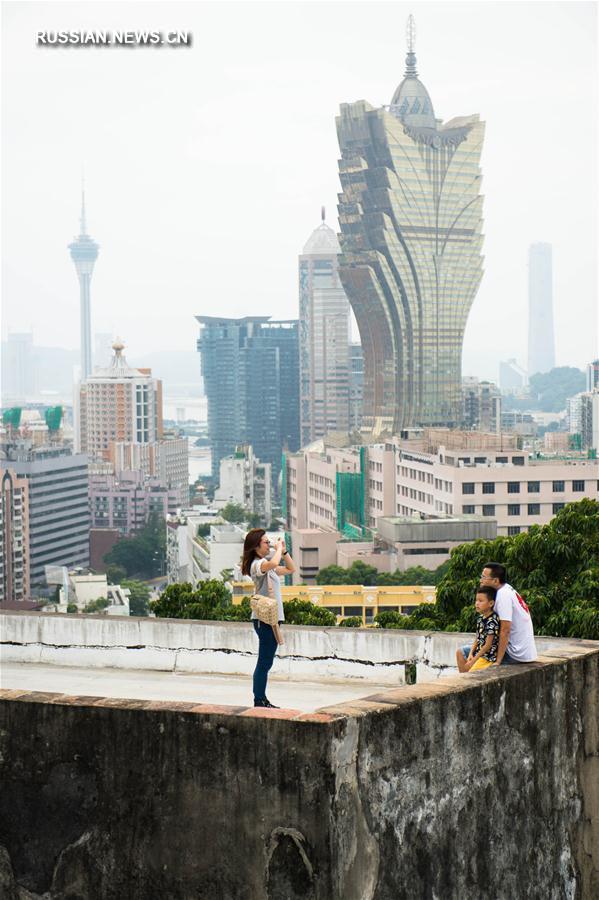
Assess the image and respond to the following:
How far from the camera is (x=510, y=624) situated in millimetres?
3596

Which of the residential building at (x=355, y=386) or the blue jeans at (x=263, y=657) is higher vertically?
the residential building at (x=355, y=386)

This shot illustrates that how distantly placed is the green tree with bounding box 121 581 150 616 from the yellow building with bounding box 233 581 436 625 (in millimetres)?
18161

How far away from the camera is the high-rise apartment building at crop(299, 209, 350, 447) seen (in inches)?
5007

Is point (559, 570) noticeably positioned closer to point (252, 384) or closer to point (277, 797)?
point (277, 797)

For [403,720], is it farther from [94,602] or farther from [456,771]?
[94,602]

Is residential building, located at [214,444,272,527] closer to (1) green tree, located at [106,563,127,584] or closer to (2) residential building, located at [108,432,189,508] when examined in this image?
(2) residential building, located at [108,432,189,508]

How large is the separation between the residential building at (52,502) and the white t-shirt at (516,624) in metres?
70.2

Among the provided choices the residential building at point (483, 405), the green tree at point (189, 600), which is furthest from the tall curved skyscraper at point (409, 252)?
the green tree at point (189, 600)

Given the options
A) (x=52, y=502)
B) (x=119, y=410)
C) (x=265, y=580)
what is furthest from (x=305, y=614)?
(x=119, y=410)

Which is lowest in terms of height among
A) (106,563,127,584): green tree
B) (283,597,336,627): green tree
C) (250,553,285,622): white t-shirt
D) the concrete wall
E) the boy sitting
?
(106,563,127,584): green tree

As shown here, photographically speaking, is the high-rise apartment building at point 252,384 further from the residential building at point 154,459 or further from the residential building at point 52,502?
the residential building at point 52,502

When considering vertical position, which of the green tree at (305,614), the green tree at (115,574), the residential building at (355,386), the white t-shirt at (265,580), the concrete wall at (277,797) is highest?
the residential building at (355,386)

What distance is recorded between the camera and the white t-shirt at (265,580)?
12.6ft

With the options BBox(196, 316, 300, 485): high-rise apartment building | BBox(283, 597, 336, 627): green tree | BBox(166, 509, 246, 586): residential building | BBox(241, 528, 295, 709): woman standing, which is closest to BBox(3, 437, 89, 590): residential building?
BBox(166, 509, 246, 586): residential building
